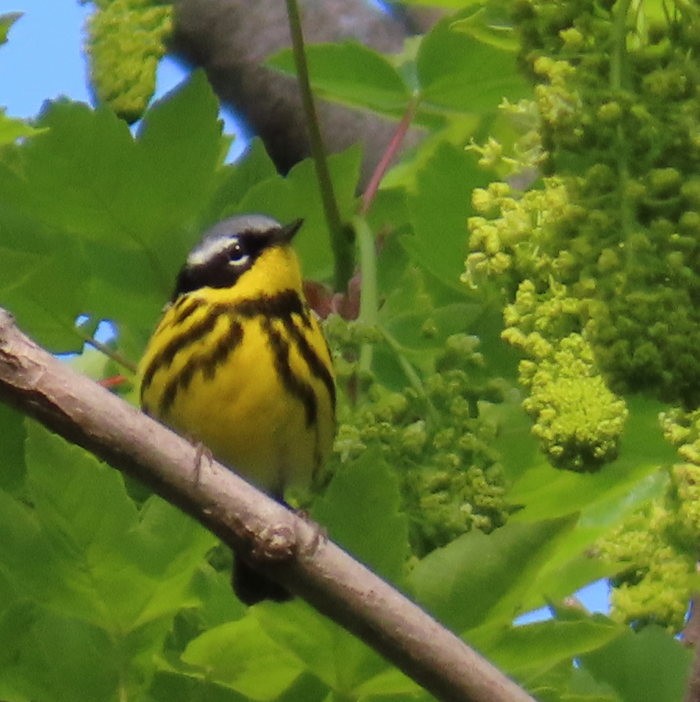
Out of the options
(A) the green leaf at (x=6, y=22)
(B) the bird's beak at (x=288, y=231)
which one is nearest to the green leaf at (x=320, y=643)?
(A) the green leaf at (x=6, y=22)

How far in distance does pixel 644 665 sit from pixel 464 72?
711mm

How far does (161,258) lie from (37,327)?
16cm

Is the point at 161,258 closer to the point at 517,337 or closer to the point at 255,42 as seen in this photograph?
the point at 517,337

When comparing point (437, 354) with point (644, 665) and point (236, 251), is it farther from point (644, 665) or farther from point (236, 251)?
point (236, 251)

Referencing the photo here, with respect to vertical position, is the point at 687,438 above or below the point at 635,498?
above

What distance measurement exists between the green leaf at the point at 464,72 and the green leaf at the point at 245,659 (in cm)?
79

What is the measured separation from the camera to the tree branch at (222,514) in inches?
45.9

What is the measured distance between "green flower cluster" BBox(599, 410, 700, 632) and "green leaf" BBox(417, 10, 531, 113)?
0.52m

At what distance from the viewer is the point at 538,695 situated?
1.35m

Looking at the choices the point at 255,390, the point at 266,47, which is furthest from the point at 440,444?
the point at 266,47

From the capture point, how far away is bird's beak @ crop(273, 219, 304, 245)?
190cm

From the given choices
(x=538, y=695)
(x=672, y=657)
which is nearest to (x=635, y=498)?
(x=672, y=657)

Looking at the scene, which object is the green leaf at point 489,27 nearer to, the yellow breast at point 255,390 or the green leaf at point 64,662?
the green leaf at point 64,662

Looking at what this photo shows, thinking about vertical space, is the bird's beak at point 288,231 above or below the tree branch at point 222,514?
below
